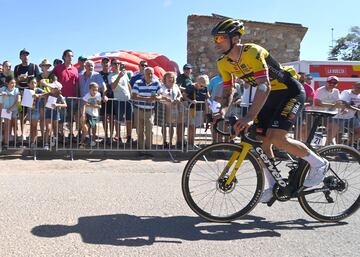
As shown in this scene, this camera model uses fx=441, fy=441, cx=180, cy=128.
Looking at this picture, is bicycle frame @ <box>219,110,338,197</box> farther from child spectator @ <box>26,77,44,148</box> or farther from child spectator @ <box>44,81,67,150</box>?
child spectator @ <box>26,77,44,148</box>

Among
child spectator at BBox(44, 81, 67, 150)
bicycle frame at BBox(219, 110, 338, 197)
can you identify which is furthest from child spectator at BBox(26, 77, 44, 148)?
bicycle frame at BBox(219, 110, 338, 197)

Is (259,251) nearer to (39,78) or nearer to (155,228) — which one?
(155,228)

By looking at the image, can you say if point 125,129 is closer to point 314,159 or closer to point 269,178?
point 269,178

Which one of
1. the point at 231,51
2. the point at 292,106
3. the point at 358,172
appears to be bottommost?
the point at 358,172

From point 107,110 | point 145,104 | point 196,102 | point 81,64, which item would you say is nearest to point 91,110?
point 107,110

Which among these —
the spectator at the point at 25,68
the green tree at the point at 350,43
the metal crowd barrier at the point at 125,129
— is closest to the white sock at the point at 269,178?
the metal crowd barrier at the point at 125,129

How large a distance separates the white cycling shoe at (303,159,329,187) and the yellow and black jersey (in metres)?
0.89

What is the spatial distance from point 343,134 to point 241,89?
2.59 meters

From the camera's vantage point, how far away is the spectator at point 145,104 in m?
9.41

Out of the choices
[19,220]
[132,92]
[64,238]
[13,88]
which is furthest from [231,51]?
[13,88]

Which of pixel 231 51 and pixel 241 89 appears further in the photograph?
pixel 241 89

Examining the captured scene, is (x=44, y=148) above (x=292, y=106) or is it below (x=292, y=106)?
below

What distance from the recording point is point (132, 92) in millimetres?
9484

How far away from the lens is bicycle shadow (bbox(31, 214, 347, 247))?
4145mm
